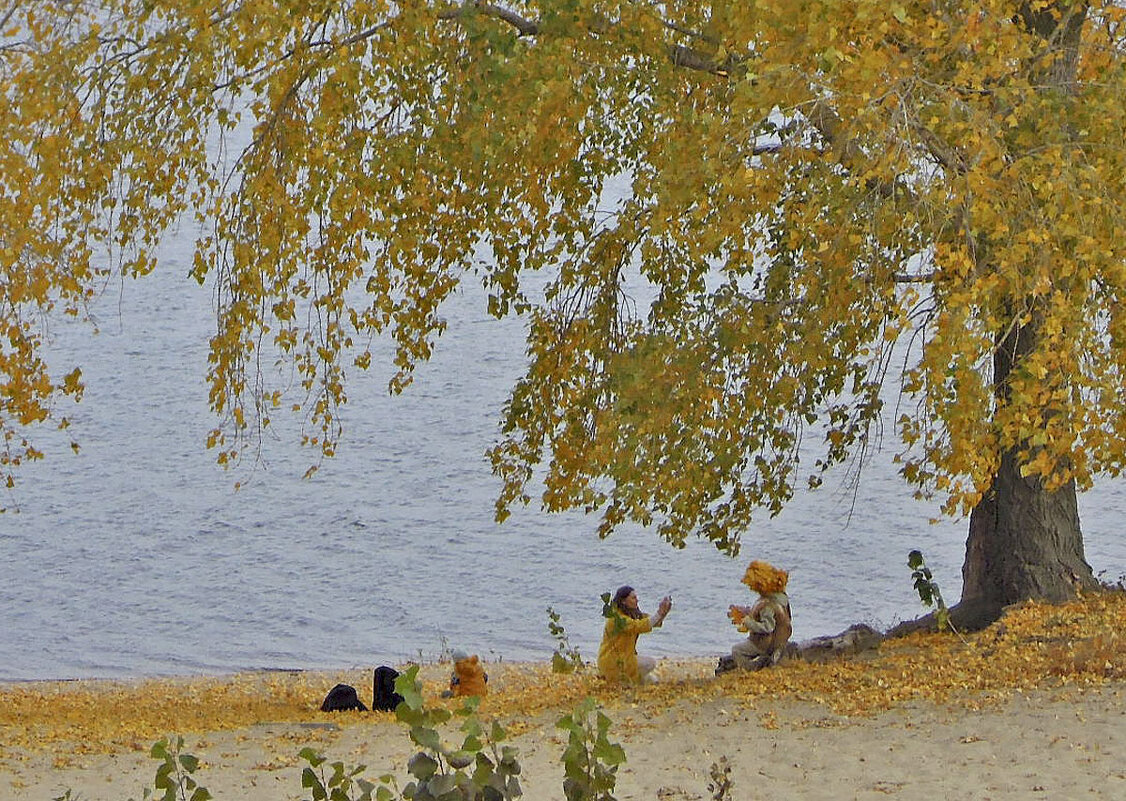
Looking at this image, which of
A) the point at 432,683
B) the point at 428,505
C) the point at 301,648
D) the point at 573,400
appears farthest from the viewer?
the point at 428,505

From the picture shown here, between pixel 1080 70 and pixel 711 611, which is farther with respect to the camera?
pixel 711 611

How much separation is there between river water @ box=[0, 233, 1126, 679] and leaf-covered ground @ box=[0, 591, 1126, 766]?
894cm

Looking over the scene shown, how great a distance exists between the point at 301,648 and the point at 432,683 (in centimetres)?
752

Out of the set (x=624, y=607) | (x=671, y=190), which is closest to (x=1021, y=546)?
(x=624, y=607)

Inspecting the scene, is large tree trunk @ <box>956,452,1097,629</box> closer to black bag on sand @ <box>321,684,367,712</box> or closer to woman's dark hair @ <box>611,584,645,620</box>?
woman's dark hair @ <box>611,584,645,620</box>

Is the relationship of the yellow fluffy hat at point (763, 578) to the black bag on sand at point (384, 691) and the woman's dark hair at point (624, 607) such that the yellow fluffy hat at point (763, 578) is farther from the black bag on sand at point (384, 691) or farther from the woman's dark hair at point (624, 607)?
the black bag on sand at point (384, 691)

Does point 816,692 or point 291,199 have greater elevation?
point 291,199

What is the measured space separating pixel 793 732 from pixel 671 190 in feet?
10.1

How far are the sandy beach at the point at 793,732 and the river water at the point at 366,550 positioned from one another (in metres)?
10.0

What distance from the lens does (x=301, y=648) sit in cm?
2219

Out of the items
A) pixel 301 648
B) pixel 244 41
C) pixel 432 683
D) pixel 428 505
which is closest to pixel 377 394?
pixel 428 505

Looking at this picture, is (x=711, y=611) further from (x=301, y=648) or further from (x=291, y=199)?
(x=291, y=199)

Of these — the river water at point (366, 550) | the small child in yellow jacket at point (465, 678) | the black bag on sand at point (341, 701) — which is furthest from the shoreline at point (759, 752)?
the river water at point (366, 550)

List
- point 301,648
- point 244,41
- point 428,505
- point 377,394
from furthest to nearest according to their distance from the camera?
point 377,394, point 428,505, point 301,648, point 244,41
